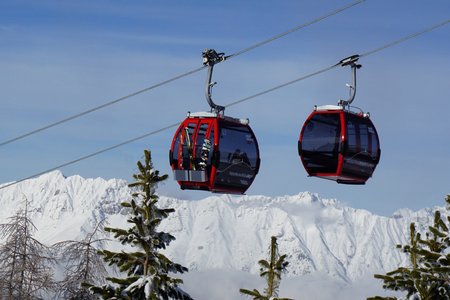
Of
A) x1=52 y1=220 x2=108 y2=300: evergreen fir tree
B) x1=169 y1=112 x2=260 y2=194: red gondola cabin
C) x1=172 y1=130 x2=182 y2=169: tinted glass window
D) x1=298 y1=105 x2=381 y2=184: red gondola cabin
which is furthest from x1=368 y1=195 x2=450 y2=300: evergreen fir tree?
x1=52 y1=220 x2=108 y2=300: evergreen fir tree

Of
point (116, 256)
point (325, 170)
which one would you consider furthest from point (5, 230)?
point (325, 170)

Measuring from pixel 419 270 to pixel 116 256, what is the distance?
8124mm

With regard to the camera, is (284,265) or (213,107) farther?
(284,265)

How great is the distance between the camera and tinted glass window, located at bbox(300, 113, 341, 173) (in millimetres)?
25906

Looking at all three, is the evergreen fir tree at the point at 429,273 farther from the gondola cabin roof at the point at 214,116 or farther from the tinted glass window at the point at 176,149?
the tinted glass window at the point at 176,149

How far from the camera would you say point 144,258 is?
2602 cm

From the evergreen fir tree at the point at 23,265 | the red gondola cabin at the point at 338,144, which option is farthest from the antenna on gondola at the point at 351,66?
the evergreen fir tree at the point at 23,265

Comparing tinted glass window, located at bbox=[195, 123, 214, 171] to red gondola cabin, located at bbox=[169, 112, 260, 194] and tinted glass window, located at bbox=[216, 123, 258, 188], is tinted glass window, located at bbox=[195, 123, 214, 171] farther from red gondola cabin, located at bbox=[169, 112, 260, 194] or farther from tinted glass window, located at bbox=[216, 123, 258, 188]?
tinted glass window, located at bbox=[216, 123, 258, 188]

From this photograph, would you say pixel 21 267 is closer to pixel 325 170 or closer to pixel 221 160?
pixel 221 160

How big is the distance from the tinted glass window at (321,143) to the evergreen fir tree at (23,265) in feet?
29.3

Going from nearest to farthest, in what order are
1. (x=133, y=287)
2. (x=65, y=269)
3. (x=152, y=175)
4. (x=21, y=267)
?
1. (x=133, y=287)
2. (x=152, y=175)
3. (x=21, y=267)
4. (x=65, y=269)

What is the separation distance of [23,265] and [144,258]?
5760 millimetres

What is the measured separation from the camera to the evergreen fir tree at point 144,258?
25.0m

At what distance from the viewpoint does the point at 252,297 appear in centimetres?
2742
